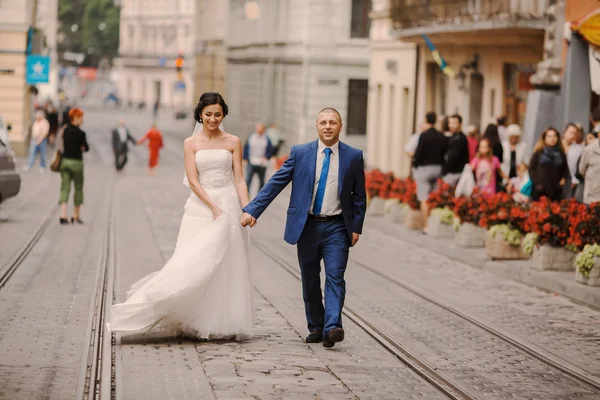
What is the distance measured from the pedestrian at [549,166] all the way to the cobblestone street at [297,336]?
1442 mm

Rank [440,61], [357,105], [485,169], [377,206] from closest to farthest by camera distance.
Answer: [485,169], [377,206], [440,61], [357,105]

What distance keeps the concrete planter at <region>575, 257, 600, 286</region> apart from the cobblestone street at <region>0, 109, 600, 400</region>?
0.30 metres

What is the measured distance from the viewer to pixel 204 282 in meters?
11.0

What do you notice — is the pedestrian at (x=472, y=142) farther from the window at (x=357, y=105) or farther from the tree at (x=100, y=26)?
the tree at (x=100, y=26)

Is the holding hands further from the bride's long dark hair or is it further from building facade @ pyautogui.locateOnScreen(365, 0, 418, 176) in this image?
building facade @ pyautogui.locateOnScreen(365, 0, 418, 176)

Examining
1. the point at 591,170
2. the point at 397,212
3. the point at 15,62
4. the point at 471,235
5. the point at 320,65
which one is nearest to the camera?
the point at 591,170

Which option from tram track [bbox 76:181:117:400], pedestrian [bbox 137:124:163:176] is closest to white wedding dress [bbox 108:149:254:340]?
tram track [bbox 76:181:117:400]

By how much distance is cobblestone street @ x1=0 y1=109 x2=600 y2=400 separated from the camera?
31.9ft

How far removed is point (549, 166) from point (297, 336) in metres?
7.73

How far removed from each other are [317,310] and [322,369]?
3.73ft

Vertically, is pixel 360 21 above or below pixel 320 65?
above

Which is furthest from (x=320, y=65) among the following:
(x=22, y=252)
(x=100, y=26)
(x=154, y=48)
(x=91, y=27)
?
(x=91, y=27)

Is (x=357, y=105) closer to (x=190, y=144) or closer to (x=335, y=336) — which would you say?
(x=190, y=144)

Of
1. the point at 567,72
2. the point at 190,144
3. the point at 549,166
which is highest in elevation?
the point at 567,72
